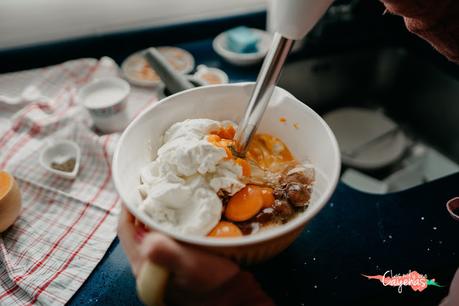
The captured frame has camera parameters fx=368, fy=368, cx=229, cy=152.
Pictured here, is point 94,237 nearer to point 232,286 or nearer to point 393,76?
point 232,286

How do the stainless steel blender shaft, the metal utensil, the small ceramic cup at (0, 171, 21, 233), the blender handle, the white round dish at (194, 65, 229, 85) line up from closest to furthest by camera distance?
the blender handle
the stainless steel blender shaft
the small ceramic cup at (0, 171, 21, 233)
the metal utensil
the white round dish at (194, 65, 229, 85)

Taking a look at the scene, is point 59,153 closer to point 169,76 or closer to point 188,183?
point 169,76

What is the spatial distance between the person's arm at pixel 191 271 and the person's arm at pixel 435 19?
16.3 inches

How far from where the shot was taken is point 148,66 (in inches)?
42.5

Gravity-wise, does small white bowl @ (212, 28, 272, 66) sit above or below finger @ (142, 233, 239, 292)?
below

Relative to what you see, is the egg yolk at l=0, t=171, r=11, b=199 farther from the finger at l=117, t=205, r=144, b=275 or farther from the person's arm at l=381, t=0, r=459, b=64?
the person's arm at l=381, t=0, r=459, b=64

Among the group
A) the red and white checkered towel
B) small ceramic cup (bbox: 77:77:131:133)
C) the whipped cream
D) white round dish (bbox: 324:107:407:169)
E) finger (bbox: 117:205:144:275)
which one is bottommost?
white round dish (bbox: 324:107:407:169)

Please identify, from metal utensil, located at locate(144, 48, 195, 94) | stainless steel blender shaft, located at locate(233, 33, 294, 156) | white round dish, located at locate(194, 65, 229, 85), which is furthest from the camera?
white round dish, located at locate(194, 65, 229, 85)

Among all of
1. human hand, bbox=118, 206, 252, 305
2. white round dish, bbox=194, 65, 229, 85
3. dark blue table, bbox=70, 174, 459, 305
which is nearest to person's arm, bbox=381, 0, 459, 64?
dark blue table, bbox=70, 174, 459, 305

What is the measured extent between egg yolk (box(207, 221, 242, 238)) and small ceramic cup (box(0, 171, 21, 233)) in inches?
14.8

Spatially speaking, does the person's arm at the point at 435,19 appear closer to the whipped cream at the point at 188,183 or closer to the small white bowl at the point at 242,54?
the whipped cream at the point at 188,183

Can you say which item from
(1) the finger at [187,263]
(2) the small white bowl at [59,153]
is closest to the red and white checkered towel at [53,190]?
(2) the small white bowl at [59,153]

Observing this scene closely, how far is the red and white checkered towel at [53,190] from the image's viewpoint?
1.97 ft

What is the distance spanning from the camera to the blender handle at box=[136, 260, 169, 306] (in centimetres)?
41
